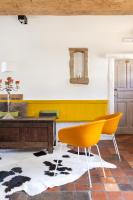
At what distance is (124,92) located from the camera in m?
6.48

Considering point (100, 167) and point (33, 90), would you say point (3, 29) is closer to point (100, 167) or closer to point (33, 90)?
point (33, 90)

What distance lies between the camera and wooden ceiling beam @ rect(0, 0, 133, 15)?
4.48 m

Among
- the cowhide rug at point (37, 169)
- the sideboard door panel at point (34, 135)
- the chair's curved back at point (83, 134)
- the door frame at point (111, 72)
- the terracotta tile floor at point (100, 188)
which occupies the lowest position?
the terracotta tile floor at point (100, 188)

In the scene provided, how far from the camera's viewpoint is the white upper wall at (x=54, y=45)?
5918mm

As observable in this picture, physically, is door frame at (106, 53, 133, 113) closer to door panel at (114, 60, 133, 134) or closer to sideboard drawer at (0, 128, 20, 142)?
door panel at (114, 60, 133, 134)

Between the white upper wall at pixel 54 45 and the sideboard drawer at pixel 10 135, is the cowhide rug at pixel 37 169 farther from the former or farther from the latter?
the white upper wall at pixel 54 45

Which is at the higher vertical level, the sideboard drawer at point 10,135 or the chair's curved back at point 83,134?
the chair's curved back at point 83,134

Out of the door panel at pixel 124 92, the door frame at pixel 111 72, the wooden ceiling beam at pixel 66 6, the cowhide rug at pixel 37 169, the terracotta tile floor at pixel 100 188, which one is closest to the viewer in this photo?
the terracotta tile floor at pixel 100 188

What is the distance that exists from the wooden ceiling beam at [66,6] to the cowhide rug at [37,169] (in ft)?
8.89

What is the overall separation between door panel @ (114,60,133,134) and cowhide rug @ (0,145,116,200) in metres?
2.34

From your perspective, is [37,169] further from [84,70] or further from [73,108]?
[84,70]

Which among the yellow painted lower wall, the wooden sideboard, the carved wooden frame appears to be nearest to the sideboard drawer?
the wooden sideboard

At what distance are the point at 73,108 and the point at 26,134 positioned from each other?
1.74m

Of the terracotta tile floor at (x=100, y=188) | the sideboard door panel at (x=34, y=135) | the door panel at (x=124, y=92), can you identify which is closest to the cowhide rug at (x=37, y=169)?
the terracotta tile floor at (x=100, y=188)
